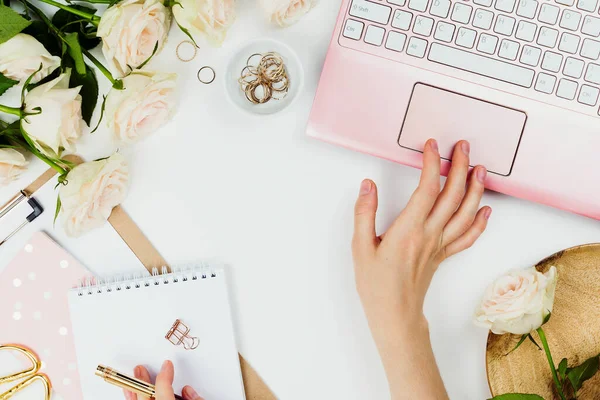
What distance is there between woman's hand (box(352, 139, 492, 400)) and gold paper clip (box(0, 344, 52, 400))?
428mm

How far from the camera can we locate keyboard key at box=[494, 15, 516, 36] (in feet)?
1.85

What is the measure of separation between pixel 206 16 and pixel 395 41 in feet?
0.68

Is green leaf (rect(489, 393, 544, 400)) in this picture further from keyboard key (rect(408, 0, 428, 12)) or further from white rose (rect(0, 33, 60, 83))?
white rose (rect(0, 33, 60, 83))

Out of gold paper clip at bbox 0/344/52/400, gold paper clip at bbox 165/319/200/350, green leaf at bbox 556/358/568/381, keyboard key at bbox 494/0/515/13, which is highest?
keyboard key at bbox 494/0/515/13

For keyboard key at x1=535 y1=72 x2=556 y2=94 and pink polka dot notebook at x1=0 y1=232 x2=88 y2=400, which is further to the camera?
pink polka dot notebook at x1=0 y1=232 x2=88 y2=400

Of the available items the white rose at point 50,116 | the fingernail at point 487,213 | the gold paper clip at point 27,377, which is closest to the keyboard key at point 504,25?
the fingernail at point 487,213

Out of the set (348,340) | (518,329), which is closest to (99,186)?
(348,340)

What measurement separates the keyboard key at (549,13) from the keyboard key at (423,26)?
0.12 meters

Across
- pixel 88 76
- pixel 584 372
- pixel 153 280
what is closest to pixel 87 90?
pixel 88 76

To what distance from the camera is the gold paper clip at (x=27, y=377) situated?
0.67 m

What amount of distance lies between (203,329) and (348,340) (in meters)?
0.19

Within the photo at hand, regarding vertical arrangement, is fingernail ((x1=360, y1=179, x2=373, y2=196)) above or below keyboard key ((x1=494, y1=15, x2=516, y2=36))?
below

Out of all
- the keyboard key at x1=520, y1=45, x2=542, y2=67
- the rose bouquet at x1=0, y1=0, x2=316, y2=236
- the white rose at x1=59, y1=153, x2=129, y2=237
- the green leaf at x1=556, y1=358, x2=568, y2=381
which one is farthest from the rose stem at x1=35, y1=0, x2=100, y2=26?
the green leaf at x1=556, y1=358, x2=568, y2=381

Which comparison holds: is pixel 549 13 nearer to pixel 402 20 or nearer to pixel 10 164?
pixel 402 20
